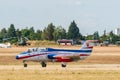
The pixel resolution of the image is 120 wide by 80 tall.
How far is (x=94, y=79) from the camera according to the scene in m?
30.9

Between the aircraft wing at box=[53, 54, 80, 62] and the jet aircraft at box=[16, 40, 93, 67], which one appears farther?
the aircraft wing at box=[53, 54, 80, 62]

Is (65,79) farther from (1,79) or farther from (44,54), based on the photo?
(44,54)

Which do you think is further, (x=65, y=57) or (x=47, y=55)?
(x=65, y=57)

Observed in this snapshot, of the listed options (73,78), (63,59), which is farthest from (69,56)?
(73,78)

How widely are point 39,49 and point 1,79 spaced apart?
52.1ft

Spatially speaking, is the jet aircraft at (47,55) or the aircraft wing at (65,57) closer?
the jet aircraft at (47,55)

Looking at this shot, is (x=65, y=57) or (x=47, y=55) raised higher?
(x=47, y=55)

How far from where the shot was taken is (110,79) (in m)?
30.9

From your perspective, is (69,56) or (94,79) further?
(69,56)

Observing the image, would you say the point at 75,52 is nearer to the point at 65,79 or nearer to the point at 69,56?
the point at 69,56

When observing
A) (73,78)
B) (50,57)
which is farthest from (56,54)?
(73,78)

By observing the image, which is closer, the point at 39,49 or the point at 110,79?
the point at 110,79

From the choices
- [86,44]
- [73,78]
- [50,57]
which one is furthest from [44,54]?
[73,78]

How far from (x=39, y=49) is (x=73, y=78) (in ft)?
51.0
